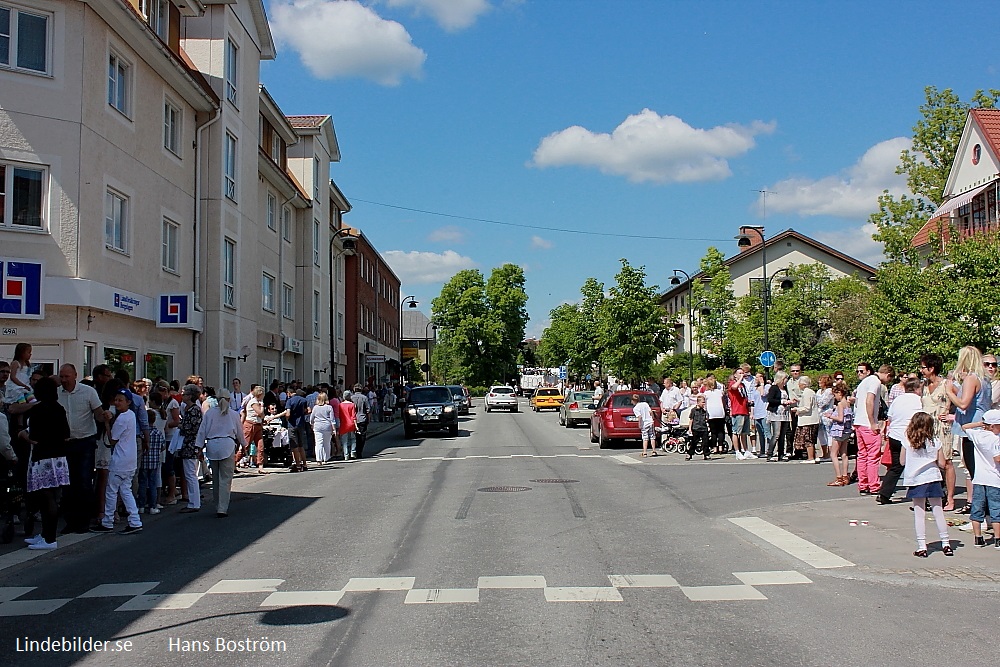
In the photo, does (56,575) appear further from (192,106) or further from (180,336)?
(192,106)

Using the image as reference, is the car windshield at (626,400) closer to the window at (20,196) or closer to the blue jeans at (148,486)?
the blue jeans at (148,486)

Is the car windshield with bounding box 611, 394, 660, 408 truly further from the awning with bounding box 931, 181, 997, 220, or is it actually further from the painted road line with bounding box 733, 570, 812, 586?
the awning with bounding box 931, 181, 997, 220

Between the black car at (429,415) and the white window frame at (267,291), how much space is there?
6172 millimetres

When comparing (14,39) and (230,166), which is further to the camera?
(230,166)

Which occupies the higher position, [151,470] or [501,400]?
[501,400]

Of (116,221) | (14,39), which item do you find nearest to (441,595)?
(14,39)

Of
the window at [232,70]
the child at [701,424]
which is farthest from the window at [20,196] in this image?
the child at [701,424]

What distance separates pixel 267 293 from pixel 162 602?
25.7m

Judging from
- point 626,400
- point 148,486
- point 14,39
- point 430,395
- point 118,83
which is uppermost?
point 118,83

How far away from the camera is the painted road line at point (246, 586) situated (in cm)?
722

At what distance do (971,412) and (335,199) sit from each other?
4016 centimetres

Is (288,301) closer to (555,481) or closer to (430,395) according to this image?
(430,395)

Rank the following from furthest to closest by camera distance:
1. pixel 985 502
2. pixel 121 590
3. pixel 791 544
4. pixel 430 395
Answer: pixel 430 395
pixel 791 544
pixel 985 502
pixel 121 590

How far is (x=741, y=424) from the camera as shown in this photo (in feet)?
63.4
